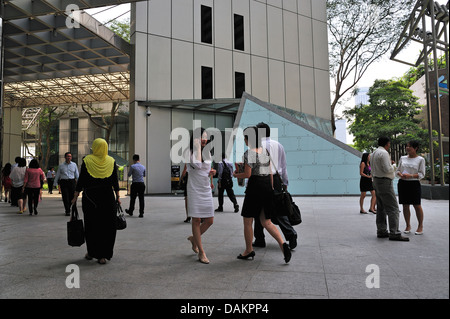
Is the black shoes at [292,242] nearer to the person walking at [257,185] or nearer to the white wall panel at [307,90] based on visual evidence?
the person walking at [257,185]

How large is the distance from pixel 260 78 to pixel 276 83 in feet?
4.11

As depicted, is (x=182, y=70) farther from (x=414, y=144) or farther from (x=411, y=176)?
(x=411, y=176)

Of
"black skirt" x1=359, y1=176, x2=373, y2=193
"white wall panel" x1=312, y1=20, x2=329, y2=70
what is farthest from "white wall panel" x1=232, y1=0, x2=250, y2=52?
"black skirt" x1=359, y1=176, x2=373, y2=193

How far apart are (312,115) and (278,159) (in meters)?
19.6

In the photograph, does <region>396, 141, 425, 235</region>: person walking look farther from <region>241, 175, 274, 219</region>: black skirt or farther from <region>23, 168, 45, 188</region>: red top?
<region>23, 168, 45, 188</region>: red top

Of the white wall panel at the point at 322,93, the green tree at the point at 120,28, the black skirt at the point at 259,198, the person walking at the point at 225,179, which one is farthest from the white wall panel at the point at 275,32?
the black skirt at the point at 259,198

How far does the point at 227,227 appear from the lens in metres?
7.06

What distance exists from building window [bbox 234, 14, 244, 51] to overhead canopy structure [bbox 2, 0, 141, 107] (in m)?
6.51

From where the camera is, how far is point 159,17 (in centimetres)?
1811

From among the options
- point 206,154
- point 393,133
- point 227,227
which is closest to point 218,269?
point 206,154

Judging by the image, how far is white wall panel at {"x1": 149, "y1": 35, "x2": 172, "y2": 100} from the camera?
17.9 meters

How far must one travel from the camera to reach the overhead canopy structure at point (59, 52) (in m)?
12.2

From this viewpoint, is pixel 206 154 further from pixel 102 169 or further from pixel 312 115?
pixel 312 115

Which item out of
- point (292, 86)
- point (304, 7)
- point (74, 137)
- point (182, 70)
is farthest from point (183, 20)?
point (74, 137)
